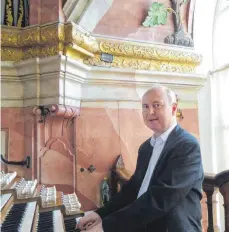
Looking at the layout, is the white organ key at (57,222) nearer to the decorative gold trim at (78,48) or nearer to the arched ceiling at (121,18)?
the decorative gold trim at (78,48)

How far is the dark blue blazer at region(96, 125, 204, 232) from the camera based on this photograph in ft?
3.85

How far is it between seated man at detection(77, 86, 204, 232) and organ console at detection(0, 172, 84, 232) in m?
0.30

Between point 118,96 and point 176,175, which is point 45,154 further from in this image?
point 176,175

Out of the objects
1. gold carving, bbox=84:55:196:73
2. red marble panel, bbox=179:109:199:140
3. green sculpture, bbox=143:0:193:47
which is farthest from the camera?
red marble panel, bbox=179:109:199:140

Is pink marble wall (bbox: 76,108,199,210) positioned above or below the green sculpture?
below

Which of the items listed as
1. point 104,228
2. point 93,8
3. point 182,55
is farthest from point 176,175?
point 182,55

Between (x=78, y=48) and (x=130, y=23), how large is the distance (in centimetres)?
93

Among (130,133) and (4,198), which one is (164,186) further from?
(130,133)

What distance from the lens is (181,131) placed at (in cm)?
140

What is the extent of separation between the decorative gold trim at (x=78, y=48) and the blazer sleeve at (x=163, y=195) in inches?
74.0

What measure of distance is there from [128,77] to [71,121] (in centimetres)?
89

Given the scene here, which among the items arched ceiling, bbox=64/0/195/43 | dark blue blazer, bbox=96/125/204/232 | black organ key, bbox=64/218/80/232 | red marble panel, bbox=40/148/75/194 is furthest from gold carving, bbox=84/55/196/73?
dark blue blazer, bbox=96/125/204/232

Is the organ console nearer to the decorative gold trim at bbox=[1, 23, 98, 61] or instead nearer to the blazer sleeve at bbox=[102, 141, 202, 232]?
the blazer sleeve at bbox=[102, 141, 202, 232]

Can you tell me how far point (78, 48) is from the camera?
9.19 feet
